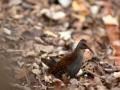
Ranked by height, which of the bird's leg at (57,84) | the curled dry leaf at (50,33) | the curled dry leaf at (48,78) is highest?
the curled dry leaf at (50,33)

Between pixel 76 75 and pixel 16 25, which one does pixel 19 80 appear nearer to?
pixel 76 75

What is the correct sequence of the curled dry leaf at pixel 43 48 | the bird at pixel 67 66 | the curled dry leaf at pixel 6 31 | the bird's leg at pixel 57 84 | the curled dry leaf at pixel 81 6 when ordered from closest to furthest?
the bird's leg at pixel 57 84
the bird at pixel 67 66
the curled dry leaf at pixel 43 48
the curled dry leaf at pixel 6 31
the curled dry leaf at pixel 81 6

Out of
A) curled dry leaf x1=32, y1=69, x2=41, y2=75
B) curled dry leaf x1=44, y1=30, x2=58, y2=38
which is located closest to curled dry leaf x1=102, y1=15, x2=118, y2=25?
curled dry leaf x1=44, y1=30, x2=58, y2=38

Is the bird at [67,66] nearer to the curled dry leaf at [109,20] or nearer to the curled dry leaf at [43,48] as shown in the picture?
the curled dry leaf at [43,48]

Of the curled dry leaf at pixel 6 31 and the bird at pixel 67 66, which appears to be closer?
the bird at pixel 67 66

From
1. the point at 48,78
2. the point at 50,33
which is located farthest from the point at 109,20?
the point at 48,78

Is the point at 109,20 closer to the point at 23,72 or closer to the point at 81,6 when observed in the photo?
the point at 81,6

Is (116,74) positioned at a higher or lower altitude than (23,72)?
lower

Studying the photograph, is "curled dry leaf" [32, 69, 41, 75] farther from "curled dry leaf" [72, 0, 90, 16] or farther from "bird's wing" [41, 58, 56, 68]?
"curled dry leaf" [72, 0, 90, 16]

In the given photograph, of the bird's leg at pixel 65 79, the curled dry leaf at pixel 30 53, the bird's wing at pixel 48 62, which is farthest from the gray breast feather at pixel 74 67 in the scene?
the curled dry leaf at pixel 30 53

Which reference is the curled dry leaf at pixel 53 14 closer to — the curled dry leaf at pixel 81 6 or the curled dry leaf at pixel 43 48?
the curled dry leaf at pixel 81 6

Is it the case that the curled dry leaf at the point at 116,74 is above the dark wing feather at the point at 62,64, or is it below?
below

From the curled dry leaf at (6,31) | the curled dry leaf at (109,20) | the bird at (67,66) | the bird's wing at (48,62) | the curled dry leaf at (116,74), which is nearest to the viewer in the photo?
the bird at (67,66)

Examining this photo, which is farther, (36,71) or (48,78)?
(36,71)
